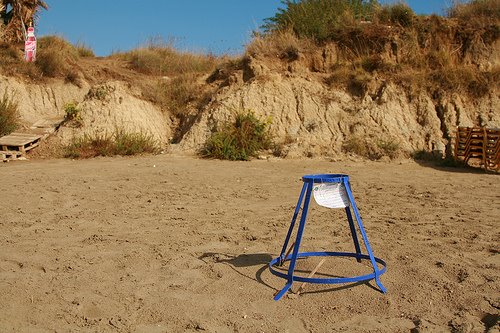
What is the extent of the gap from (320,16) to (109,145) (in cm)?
732

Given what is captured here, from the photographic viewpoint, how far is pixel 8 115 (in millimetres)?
15148

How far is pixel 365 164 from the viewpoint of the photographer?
1292cm

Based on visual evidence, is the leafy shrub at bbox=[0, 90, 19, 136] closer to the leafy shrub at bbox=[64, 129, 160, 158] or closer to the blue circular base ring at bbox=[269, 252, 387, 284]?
the leafy shrub at bbox=[64, 129, 160, 158]

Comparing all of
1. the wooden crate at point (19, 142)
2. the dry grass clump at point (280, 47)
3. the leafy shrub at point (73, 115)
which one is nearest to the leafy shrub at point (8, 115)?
the wooden crate at point (19, 142)

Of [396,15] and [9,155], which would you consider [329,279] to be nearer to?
[9,155]

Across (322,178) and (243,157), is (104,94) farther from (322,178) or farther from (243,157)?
(322,178)

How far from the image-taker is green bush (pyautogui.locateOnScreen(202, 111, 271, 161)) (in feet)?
43.8

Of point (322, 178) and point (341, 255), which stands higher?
point (322, 178)

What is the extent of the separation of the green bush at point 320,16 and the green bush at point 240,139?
3885 millimetres

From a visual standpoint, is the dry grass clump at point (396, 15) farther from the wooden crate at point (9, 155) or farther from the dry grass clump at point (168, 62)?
the wooden crate at point (9, 155)

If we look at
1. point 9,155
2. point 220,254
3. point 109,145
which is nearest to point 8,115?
point 9,155

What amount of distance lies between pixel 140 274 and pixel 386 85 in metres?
11.2

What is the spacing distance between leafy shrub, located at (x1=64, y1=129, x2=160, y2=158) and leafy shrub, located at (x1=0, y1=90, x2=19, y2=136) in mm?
1967

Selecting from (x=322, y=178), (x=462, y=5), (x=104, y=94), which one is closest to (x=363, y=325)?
(x=322, y=178)
